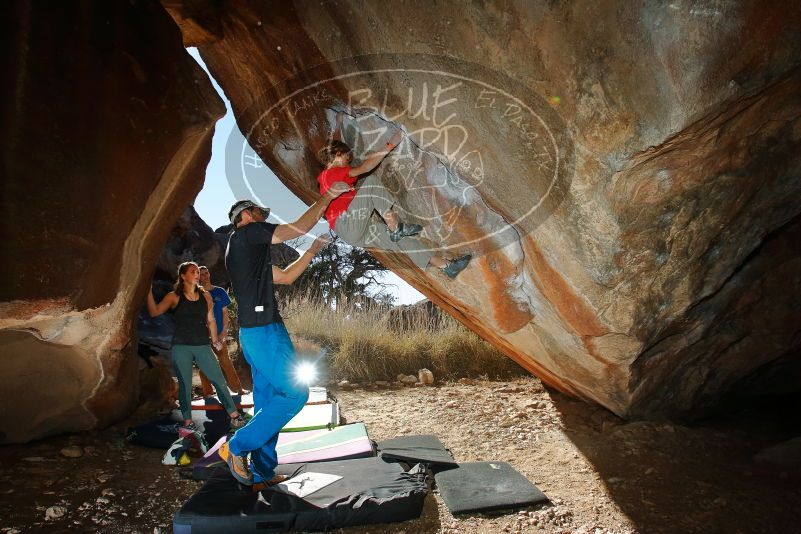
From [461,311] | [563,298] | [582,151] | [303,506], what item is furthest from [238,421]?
[582,151]

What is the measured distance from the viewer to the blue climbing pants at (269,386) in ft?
9.29

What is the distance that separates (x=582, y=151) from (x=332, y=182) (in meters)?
1.94

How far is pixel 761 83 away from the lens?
7.39ft

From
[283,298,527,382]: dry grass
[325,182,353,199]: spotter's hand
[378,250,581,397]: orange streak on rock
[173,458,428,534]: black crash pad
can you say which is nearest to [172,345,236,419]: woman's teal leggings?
[173,458,428,534]: black crash pad

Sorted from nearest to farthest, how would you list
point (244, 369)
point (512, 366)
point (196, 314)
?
point (196, 314)
point (512, 366)
point (244, 369)

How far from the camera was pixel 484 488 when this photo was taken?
2.99 m

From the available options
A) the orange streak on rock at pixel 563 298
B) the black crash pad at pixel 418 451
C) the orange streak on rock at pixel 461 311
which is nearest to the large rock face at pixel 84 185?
the orange streak on rock at pixel 461 311

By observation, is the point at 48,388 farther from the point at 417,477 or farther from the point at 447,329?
the point at 447,329

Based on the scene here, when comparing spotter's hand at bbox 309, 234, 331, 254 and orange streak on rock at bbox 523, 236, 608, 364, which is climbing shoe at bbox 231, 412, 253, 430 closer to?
spotter's hand at bbox 309, 234, 331, 254

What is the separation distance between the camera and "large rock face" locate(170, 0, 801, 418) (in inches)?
91.9

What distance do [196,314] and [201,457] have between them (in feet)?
4.34

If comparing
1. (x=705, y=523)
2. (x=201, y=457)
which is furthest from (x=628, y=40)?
(x=201, y=457)

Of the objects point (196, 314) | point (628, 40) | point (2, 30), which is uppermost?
point (2, 30)

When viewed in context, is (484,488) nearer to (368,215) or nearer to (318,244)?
(318,244)
